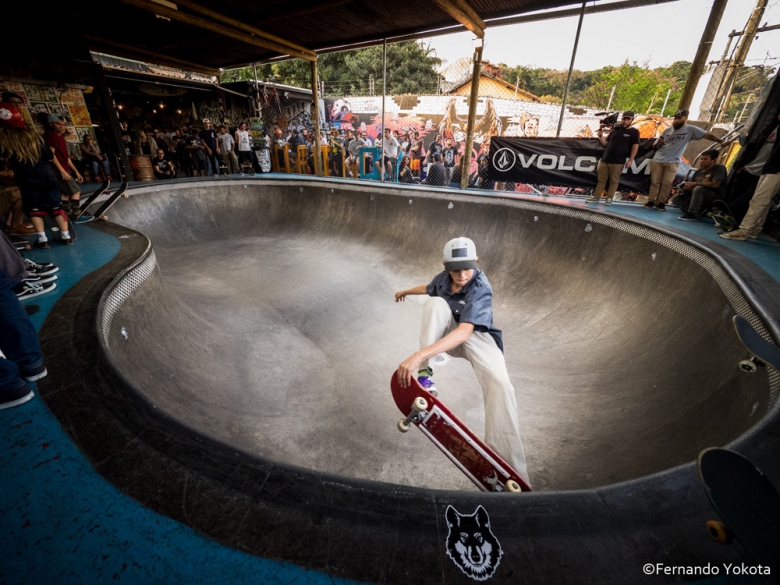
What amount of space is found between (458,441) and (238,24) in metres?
11.7

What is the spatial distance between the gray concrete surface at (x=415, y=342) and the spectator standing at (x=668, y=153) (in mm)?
2692

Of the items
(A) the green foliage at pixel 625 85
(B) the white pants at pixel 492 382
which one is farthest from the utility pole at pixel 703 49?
(A) the green foliage at pixel 625 85

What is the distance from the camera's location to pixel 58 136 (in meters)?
6.05

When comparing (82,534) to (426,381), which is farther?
(426,381)

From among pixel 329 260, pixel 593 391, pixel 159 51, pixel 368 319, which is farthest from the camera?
pixel 159 51

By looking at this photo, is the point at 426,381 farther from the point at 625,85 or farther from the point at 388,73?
the point at 625,85

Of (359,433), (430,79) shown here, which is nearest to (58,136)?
(359,433)

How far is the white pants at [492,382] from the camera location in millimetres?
2322

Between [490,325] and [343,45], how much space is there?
38.6 feet

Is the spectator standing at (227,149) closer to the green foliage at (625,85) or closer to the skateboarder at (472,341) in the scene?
the skateboarder at (472,341)

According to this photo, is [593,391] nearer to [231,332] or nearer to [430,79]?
[231,332]

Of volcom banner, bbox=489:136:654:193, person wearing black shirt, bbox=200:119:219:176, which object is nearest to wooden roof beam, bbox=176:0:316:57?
person wearing black shirt, bbox=200:119:219:176

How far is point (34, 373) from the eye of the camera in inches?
76.7

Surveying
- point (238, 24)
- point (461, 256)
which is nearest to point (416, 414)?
point (461, 256)
